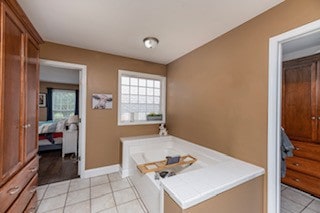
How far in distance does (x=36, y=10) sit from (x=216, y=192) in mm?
2727

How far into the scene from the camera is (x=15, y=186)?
4.01 ft

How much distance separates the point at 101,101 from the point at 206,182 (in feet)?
7.79

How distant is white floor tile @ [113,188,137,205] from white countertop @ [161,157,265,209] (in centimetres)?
106

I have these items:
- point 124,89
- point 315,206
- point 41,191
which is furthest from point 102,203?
point 315,206

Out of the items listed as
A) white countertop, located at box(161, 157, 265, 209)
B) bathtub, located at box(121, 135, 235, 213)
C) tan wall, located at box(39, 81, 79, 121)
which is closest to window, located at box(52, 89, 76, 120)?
tan wall, located at box(39, 81, 79, 121)

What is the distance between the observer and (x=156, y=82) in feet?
12.2

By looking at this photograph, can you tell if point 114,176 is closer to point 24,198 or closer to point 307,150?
point 24,198

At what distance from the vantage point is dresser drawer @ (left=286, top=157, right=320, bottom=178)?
6.87 feet

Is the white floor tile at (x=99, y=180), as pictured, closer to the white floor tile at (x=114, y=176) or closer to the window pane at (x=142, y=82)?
the white floor tile at (x=114, y=176)

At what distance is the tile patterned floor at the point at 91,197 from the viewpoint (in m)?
1.92

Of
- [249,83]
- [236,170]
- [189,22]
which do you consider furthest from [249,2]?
[236,170]

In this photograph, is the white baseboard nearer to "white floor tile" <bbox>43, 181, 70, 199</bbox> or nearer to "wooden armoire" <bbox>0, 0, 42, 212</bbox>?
"white floor tile" <bbox>43, 181, 70, 199</bbox>

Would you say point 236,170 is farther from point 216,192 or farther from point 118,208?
point 118,208

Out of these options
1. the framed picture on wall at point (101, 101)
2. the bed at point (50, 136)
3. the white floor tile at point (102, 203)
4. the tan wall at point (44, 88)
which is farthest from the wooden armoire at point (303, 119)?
the tan wall at point (44, 88)
